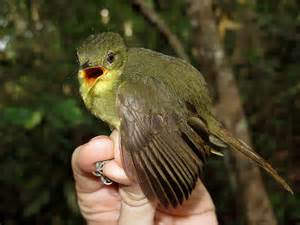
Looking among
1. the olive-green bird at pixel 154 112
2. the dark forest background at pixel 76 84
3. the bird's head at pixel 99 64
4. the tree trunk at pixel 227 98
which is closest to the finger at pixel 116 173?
the olive-green bird at pixel 154 112

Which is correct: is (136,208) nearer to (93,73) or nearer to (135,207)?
(135,207)

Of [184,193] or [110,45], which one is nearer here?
[184,193]

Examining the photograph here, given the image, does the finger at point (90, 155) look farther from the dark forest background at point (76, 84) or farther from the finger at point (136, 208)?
the dark forest background at point (76, 84)

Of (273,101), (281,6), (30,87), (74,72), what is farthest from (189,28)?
(273,101)

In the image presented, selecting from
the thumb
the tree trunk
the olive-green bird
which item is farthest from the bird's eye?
the tree trunk

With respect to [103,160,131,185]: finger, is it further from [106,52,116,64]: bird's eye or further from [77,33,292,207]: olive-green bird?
[106,52,116,64]: bird's eye

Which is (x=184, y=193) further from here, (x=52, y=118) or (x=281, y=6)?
(x=281, y=6)
